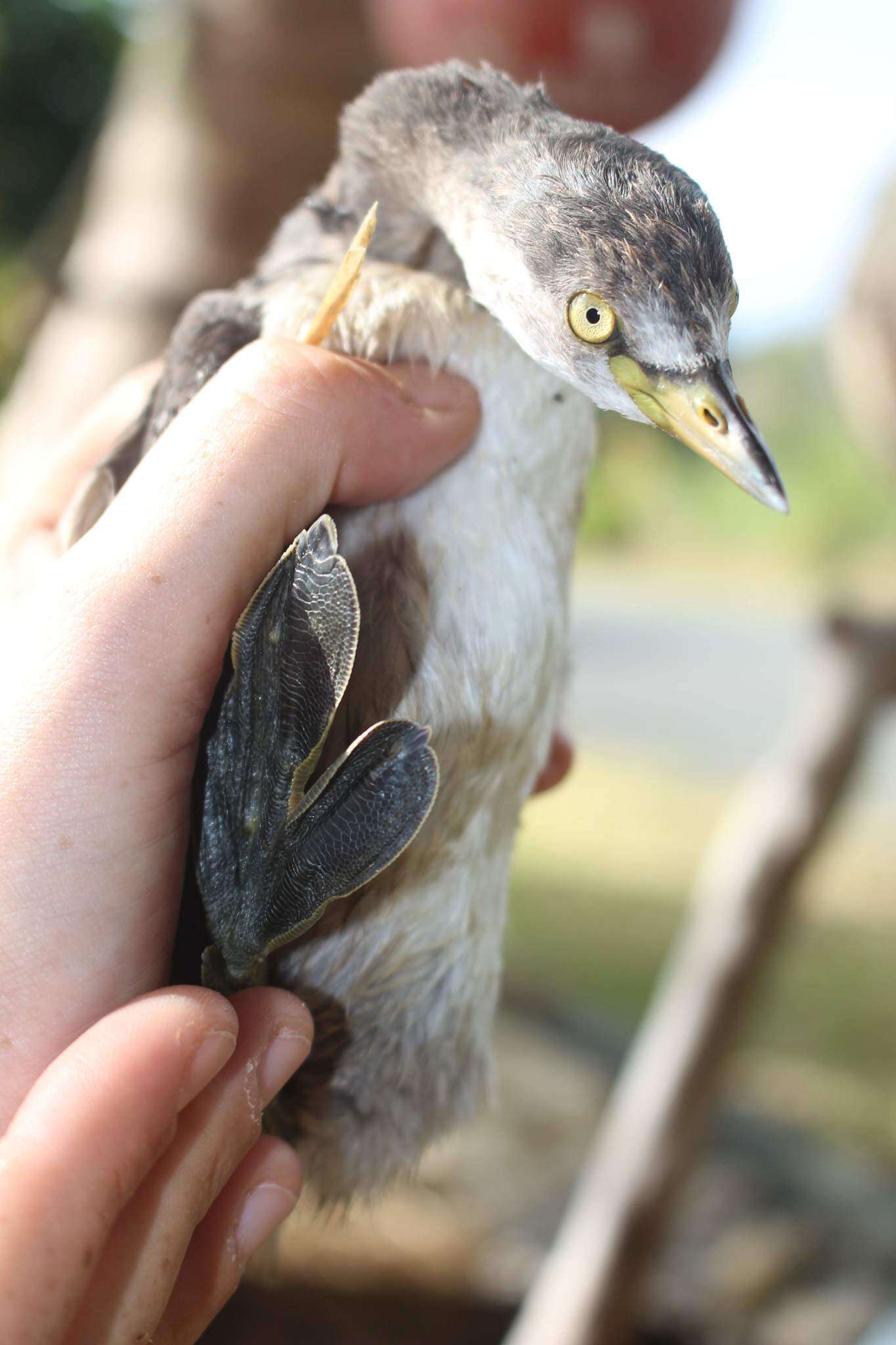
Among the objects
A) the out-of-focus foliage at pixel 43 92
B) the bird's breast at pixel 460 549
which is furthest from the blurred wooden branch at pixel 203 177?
the out-of-focus foliage at pixel 43 92

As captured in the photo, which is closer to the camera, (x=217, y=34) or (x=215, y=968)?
(x=215, y=968)

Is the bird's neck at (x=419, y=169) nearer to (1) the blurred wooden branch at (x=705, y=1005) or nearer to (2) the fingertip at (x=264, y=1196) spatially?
(2) the fingertip at (x=264, y=1196)

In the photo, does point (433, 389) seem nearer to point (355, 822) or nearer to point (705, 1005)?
point (355, 822)

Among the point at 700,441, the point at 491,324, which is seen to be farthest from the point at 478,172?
the point at 700,441

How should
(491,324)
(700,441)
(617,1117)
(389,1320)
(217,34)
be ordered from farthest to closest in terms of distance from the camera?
(389,1320)
(617,1117)
(217,34)
(491,324)
(700,441)

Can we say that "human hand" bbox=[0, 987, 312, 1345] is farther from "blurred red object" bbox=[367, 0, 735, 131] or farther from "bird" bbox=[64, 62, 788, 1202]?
"blurred red object" bbox=[367, 0, 735, 131]

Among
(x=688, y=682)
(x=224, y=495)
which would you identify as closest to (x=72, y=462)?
(x=224, y=495)

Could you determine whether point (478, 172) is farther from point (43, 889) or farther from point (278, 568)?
point (43, 889)
